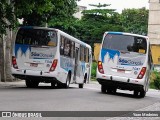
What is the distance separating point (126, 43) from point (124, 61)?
0.80 meters

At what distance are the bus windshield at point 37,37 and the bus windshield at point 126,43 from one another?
9.23 feet

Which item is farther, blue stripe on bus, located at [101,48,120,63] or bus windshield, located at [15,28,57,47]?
bus windshield, located at [15,28,57,47]

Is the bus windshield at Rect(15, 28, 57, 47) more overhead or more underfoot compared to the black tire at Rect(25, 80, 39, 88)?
more overhead

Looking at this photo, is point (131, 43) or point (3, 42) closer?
point (131, 43)

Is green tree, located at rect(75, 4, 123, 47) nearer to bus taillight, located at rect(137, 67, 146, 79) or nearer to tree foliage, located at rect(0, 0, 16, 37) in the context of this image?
tree foliage, located at rect(0, 0, 16, 37)

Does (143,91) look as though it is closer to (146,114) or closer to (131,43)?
(131,43)

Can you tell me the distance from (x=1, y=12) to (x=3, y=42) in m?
6.52

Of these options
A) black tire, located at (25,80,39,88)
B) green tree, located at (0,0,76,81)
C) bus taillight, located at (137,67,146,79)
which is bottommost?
black tire, located at (25,80,39,88)

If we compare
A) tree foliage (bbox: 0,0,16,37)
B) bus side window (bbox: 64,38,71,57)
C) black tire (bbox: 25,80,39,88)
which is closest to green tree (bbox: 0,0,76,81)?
tree foliage (bbox: 0,0,16,37)

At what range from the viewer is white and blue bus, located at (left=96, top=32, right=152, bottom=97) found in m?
20.9

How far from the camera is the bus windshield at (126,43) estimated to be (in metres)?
21.0

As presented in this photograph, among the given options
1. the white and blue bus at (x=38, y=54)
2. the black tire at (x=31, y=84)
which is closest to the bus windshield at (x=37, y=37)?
the white and blue bus at (x=38, y=54)

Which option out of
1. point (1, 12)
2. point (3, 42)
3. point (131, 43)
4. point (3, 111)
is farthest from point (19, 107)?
point (3, 42)

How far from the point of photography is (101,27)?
86.4m
